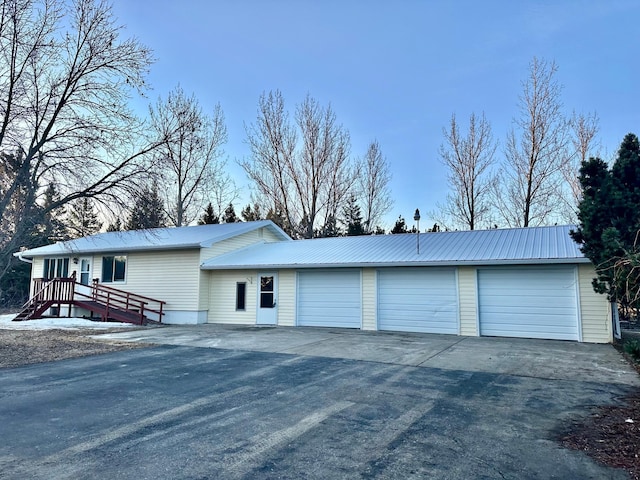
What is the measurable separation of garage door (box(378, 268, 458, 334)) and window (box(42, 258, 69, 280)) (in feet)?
55.0

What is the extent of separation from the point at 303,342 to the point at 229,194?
2204 centimetres

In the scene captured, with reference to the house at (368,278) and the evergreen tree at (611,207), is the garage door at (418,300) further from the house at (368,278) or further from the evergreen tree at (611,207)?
the evergreen tree at (611,207)

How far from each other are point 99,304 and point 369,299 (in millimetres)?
11804

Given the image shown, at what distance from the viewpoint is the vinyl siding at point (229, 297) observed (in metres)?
16.2

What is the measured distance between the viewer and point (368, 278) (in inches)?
556

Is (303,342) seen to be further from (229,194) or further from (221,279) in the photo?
(229,194)

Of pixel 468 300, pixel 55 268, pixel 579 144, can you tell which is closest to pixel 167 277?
pixel 55 268

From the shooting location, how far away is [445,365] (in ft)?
25.5

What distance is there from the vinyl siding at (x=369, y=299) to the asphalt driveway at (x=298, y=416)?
5402 millimetres

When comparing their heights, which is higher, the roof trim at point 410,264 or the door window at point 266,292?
the roof trim at point 410,264

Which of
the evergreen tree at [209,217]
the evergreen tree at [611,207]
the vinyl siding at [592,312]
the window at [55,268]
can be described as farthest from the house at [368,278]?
the evergreen tree at [209,217]

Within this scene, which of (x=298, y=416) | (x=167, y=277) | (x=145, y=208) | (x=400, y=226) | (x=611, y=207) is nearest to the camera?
(x=298, y=416)

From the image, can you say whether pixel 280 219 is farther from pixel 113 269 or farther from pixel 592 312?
pixel 592 312

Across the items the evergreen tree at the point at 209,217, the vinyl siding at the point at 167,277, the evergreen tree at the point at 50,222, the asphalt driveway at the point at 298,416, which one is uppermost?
the evergreen tree at the point at 209,217
